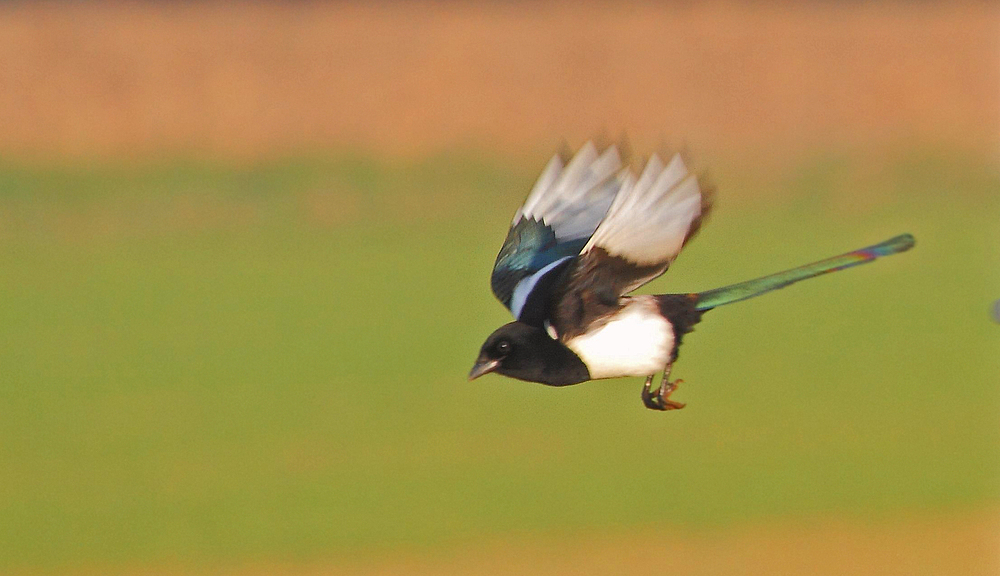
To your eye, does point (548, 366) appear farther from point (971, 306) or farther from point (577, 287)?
point (971, 306)

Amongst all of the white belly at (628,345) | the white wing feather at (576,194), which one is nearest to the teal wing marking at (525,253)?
the white wing feather at (576,194)

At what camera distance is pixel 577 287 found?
45.2 inches

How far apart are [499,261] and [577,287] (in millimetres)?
173

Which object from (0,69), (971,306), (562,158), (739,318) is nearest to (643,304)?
(562,158)

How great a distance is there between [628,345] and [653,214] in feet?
0.32

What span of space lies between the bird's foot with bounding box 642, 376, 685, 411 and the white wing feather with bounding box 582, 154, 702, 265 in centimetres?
11

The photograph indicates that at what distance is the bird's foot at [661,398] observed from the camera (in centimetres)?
118

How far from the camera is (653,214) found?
3.69 feet

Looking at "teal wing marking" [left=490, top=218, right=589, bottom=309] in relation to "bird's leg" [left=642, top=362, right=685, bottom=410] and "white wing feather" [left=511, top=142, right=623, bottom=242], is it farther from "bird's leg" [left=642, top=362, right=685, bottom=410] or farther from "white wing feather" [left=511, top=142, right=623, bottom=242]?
"bird's leg" [left=642, top=362, right=685, bottom=410]

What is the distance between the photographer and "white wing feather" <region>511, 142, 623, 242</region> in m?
1.27

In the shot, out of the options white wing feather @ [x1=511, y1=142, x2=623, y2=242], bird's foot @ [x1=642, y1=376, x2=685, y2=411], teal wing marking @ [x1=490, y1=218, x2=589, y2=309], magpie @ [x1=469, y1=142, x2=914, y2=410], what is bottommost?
bird's foot @ [x1=642, y1=376, x2=685, y2=411]

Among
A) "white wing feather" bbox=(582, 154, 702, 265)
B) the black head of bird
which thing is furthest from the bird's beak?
"white wing feather" bbox=(582, 154, 702, 265)

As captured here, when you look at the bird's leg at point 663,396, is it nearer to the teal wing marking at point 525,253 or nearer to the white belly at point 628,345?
the white belly at point 628,345

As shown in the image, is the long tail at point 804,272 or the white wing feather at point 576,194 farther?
the white wing feather at point 576,194
